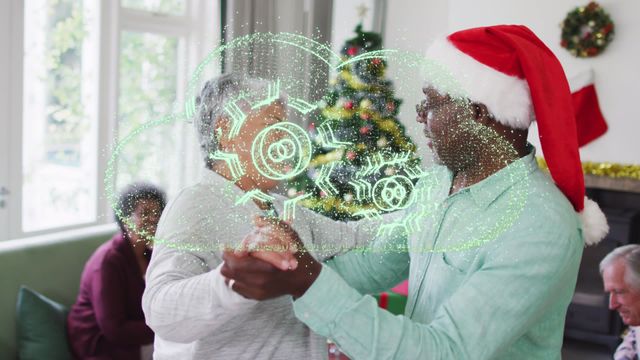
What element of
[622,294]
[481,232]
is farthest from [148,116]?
[622,294]

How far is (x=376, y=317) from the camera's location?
0.73 meters

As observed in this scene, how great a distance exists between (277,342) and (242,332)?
0.05 m

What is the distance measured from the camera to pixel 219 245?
2.25ft

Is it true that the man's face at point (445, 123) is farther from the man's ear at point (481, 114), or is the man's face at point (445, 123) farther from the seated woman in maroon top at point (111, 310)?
the seated woman in maroon top at point (111, 310)

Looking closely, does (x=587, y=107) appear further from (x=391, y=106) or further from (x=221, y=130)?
(x=221, y=130)

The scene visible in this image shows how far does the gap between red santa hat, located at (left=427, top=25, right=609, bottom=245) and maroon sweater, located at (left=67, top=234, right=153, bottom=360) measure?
129 centimetres

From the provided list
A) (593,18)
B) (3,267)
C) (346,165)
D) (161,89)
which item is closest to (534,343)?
(346,165)

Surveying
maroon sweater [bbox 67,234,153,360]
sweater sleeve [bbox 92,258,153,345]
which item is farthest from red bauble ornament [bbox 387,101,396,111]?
sweater sleeve [bbox 92,258,153,345]

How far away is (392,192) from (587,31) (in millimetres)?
4211

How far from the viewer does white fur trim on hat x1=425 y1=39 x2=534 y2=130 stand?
72cm

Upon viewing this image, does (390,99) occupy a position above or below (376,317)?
above

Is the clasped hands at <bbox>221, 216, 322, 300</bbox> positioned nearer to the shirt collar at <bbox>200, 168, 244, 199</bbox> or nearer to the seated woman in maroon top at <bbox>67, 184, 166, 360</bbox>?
the shirt collar at <bbox>200, 168, 244, 199</bbox>

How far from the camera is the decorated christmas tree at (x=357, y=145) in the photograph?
0.64m

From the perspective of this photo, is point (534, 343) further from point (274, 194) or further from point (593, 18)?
point (593, 18)
